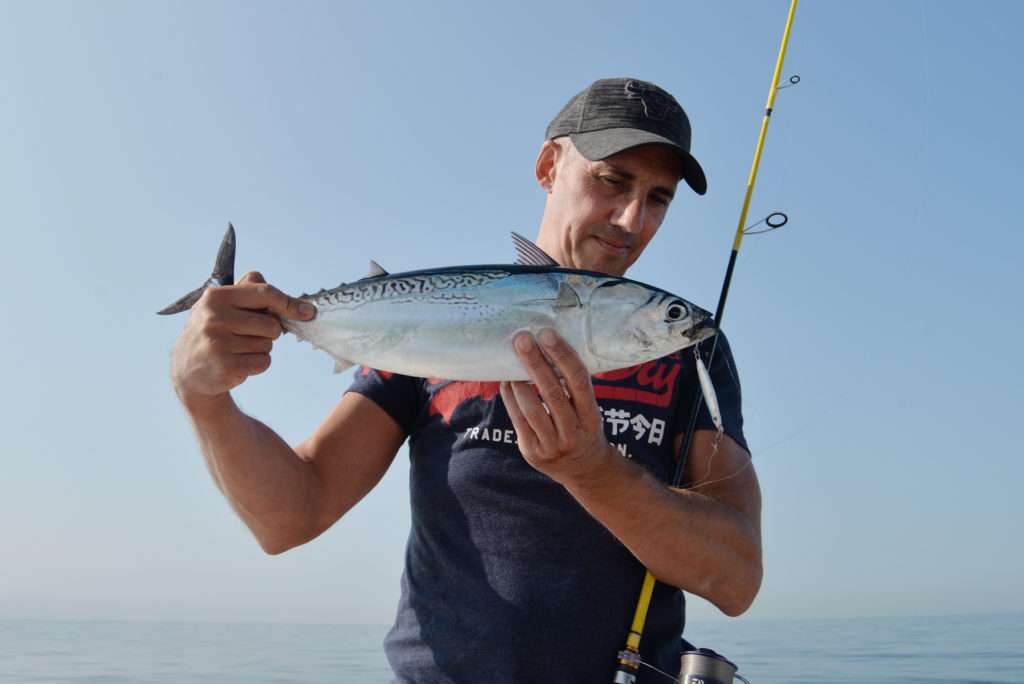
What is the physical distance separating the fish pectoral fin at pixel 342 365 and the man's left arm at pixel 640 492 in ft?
1.83

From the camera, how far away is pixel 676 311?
9.05ft

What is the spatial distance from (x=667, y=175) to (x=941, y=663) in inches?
582

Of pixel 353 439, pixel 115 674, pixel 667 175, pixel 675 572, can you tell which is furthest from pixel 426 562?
pixel 115 674

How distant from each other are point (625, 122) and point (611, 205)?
0.37 metres

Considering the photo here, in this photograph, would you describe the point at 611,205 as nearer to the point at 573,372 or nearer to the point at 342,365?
the point at 573,372

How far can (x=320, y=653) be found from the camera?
1878 cm

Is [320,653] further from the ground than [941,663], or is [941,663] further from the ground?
[941,663]

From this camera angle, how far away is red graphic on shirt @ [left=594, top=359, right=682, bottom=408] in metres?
3.42

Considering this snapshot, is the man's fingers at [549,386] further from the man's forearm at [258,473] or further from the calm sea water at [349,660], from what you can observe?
the calm sea water at [349,660]

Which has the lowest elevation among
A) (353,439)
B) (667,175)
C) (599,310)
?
(353,439)

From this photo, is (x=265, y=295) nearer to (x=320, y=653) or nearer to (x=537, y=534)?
(x=537, y=534)

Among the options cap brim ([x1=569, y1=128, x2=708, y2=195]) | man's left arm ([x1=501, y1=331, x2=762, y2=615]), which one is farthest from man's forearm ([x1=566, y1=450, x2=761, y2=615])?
cap brim ([x1=569, y1=128, x2=708, y2=195])

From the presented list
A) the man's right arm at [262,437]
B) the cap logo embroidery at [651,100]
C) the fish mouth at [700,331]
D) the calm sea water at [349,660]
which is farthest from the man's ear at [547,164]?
the calm sea water at [349,660]

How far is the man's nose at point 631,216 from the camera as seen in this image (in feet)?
12.2
